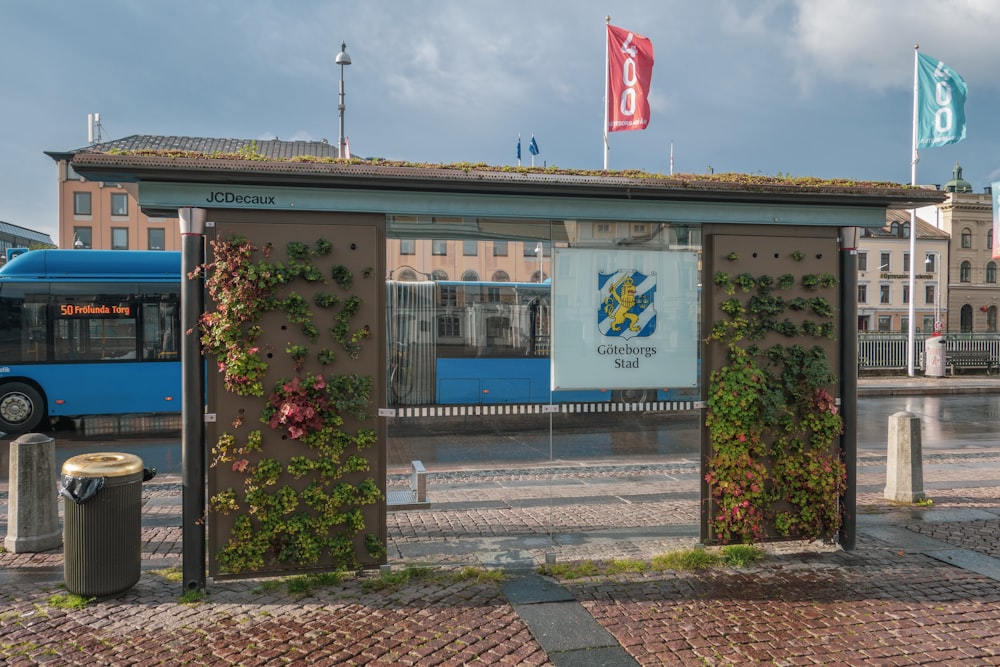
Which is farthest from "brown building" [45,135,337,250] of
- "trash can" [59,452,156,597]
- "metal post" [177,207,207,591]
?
"trash can" [59,452,156,597]

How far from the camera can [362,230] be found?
5.71 metres

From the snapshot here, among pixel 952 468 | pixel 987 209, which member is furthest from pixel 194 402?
pixel 987 209

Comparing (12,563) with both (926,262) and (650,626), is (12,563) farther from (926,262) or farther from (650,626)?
(926,262)

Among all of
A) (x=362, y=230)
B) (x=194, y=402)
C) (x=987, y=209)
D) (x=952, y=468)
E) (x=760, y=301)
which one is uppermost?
(x=987, y=209)

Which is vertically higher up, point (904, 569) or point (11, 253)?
point (11, 253)

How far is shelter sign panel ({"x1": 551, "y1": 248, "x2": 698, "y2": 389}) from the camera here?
21.3 ft

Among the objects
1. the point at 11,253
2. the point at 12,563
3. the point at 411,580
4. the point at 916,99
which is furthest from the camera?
the point at 916,99

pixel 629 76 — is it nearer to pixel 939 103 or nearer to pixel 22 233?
pixel 939 103

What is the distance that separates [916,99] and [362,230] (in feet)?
83.9

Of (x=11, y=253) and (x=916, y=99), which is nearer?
(x=11, y=253)

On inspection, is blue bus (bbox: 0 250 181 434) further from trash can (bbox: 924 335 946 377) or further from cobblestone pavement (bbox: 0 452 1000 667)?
trash can (bbox: 924 335 946 377)

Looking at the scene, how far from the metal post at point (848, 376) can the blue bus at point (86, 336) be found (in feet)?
39.2

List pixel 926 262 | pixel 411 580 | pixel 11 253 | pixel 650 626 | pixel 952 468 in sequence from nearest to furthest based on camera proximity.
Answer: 1. pixel 650 626
2. pixel 411 580
3. pixel 952 468
4. pixel 11 253
5. pixel 926 262

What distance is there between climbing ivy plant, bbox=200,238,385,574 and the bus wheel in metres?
10.6
